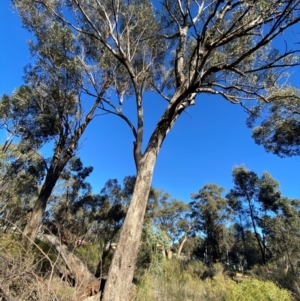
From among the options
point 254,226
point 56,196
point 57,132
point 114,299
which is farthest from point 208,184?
point 114,299

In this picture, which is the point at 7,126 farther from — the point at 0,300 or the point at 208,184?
the point at 208,184

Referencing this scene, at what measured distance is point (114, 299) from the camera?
3318mm

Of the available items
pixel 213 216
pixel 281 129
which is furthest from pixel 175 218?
pixel 281 129

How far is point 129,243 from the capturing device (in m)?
3.77

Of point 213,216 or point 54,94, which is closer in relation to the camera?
point 54,94

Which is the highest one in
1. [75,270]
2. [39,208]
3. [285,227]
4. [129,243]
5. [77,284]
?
[285,227]

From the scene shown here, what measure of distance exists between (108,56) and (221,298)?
345 inches

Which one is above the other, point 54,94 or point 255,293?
point 54,94

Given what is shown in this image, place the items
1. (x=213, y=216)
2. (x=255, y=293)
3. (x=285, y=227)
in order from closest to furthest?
1. (x=255, y=293)
2. (x=285, y=227)
3. (x=213, y=216)

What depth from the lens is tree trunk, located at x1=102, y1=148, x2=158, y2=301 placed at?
11.2 ft

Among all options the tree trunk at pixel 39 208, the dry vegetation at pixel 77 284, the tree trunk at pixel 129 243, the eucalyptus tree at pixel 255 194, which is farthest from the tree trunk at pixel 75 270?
the eucalyptus tree at pixel 255 194

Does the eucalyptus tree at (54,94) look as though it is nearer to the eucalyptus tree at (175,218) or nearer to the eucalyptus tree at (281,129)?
the eucalyptus tree at (281,129)

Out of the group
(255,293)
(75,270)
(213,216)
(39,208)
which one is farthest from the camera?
(213,216)

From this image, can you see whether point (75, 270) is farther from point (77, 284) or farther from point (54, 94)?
point (54, 94)
